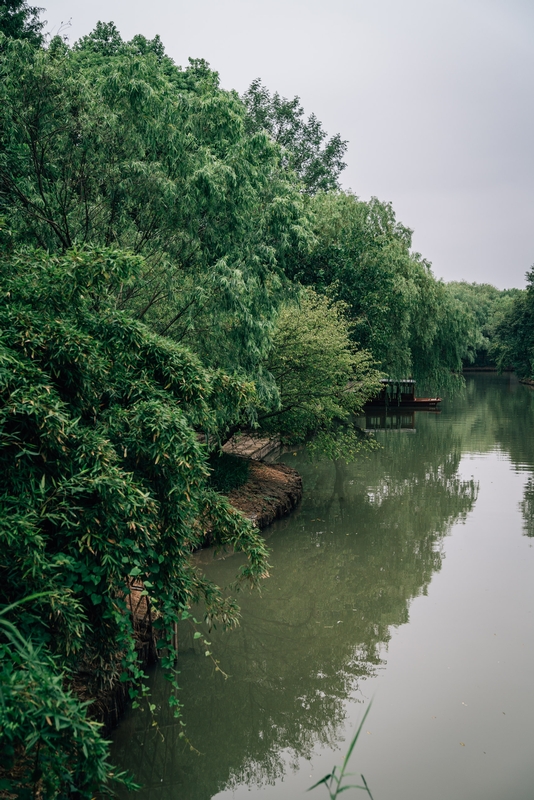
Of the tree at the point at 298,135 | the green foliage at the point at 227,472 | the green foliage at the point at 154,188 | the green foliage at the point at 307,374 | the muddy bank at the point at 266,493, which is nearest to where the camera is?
the green foliage at the point at 154,188

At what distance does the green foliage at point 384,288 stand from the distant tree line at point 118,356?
181 inches

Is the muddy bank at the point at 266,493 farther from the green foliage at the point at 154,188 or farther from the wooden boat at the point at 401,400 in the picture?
the wooden boat at the point at 401,400

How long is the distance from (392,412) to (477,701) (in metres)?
28.2

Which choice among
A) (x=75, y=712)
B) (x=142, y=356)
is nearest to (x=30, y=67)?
(x=142, y=356)

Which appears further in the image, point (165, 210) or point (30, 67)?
point (165, 210)

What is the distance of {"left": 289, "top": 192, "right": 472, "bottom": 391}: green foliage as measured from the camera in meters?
22.8

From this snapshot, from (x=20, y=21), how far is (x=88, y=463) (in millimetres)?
16594

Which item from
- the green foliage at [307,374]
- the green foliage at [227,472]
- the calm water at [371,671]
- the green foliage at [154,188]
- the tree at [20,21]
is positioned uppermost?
the tree at [20,21]

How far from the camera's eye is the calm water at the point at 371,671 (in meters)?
6.34

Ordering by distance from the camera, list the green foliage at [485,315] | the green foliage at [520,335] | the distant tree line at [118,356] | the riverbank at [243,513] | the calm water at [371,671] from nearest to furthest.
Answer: the distant tree line at [118,356], the calm water at [371,671], the riverbank at [243,513], the green foliage at [520,335], the green foliage at [485,315]

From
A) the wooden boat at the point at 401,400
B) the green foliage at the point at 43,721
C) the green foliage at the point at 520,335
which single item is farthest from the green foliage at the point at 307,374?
the green foliage at the point at 520,335

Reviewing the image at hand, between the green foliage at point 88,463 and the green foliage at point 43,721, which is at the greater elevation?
the green foliage at point 88,463

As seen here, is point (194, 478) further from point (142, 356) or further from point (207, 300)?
point (207, 300)

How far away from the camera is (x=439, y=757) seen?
653cm
